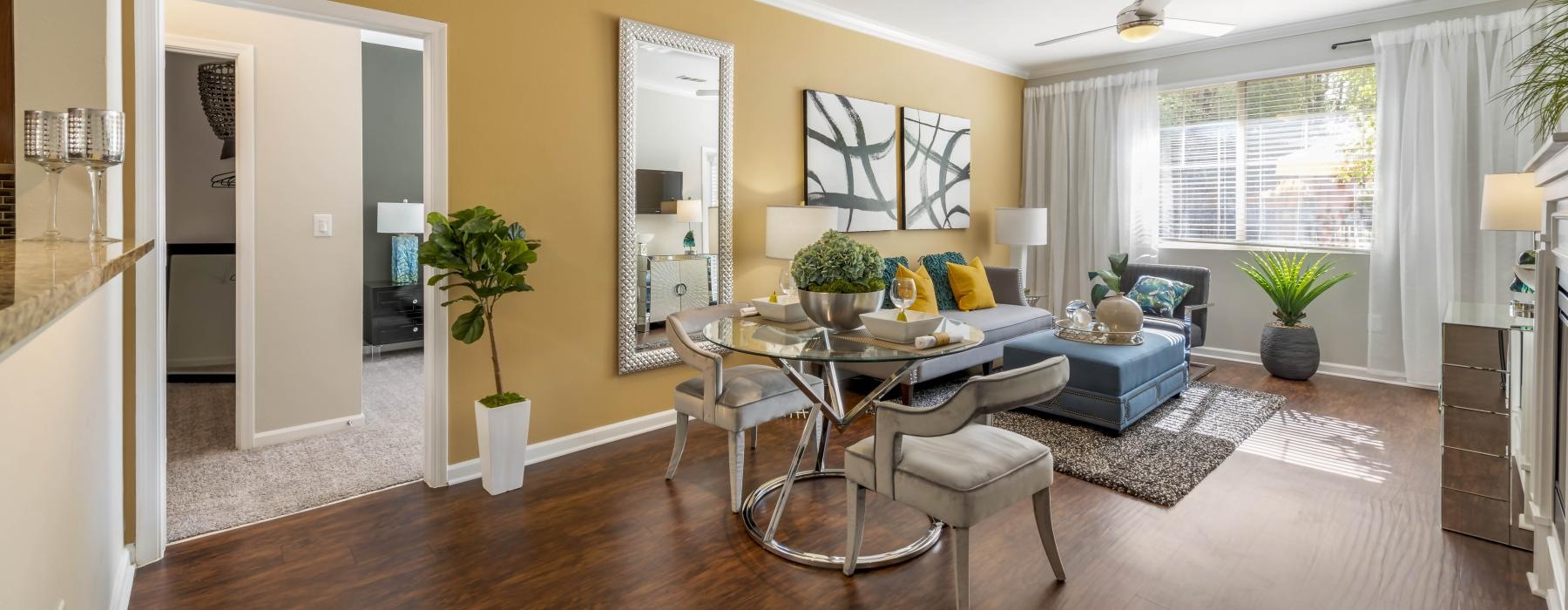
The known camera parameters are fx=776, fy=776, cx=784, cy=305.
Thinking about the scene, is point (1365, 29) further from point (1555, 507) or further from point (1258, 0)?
point (1555, 507)

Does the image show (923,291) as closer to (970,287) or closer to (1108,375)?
(970,287)

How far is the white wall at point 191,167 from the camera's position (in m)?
5.59

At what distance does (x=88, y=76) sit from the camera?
2.25m

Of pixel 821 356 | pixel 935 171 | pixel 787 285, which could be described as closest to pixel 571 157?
pixel 787 285

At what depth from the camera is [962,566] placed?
219 centimetres

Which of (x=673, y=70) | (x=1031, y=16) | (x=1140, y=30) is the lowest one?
(x=673, y=70)

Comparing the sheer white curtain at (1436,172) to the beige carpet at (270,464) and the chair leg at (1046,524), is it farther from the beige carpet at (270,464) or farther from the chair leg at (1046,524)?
the beige carpet at (270,464)

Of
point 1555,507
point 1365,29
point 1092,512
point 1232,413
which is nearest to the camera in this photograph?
point 1555,507

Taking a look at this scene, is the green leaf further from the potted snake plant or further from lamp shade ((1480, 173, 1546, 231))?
lamp shade ((1480, 173, 1546, 231))

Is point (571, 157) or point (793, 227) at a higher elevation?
point (571, 157)

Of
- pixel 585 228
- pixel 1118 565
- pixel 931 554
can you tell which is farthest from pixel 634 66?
pixel 1118 565

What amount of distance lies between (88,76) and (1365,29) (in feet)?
22.3

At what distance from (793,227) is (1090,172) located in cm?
342

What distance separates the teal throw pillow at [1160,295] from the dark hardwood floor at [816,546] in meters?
1.91
